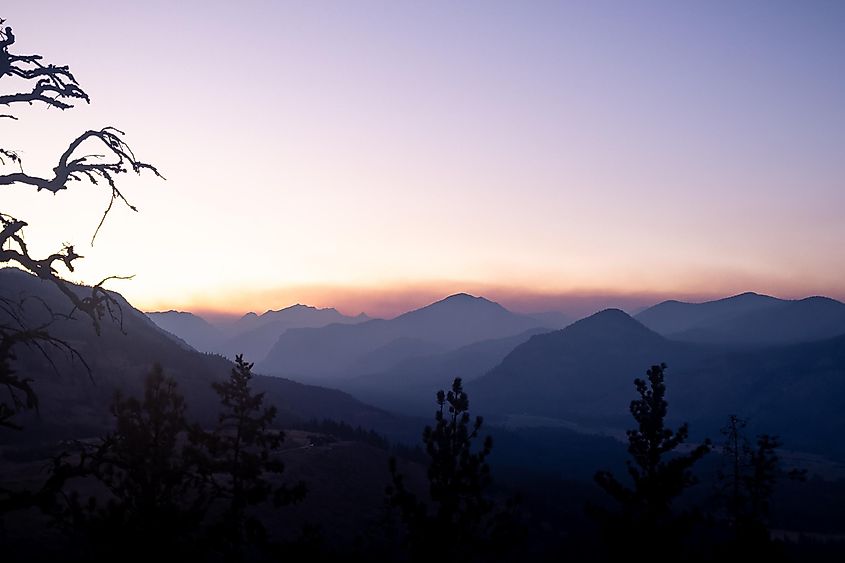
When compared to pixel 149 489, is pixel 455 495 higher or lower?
lower

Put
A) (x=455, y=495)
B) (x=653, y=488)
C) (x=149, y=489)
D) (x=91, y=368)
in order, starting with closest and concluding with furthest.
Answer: (x=149, y=489) < (x=455, y=495) < (x=653, y=488) < (x=91, y=368)

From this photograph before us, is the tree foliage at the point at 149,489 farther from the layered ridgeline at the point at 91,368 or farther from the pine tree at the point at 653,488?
the layered ridgeline at the point at 91,368

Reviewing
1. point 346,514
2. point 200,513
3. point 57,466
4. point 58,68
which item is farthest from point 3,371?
point 346,514

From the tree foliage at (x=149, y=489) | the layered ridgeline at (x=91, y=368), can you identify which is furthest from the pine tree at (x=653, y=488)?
the layered ridgeline at (x=91, y=368)

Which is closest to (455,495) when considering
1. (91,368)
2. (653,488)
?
(653,488)

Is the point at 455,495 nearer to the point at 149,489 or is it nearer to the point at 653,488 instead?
the point at 653,488

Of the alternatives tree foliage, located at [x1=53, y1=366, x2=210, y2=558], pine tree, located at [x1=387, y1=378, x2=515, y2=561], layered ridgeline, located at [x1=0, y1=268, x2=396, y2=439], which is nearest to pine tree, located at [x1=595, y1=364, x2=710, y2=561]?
pine tree, located at [x1=387, y1=378, x2=515, y2=561]

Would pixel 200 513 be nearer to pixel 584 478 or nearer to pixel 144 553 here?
pixel 144 553

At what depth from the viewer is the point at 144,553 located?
16.2 m

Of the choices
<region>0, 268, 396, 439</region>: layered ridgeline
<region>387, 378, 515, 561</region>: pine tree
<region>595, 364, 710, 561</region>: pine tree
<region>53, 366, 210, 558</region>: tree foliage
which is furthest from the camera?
<region>0, 268, 396, 439</region>: layered ridgeline

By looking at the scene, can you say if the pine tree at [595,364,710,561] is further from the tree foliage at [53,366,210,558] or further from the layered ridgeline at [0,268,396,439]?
the layered ridgeline at [0,268,396,439]

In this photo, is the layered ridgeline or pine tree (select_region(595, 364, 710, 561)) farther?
the layered ridgeline

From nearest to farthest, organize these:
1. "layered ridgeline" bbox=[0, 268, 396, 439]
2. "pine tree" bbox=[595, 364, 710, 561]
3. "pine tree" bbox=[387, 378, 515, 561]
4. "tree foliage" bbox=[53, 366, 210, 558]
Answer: "tree foliage" bbox=[53, 366, 210, 558] → "pine tree" bbox=[387, 378, 515, 561] → "pine tree" bbox=[595, 364, 710, 561] → "layered ridgeline" bbox=[0, 268, 396, 439]

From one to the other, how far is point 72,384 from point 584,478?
448 feet
